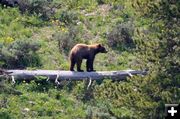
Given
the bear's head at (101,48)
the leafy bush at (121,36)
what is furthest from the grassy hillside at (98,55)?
the bear's head at (101,48)

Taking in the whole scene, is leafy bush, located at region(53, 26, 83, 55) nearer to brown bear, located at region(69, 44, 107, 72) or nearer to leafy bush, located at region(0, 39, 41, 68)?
leafy bush, located at region(0, 39, 41, 68)

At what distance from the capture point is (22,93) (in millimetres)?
17781

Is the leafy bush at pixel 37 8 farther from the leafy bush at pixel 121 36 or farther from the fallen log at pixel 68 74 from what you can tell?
the fallen log at pixel 68 74

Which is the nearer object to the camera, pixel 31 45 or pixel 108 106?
pixel 108 106

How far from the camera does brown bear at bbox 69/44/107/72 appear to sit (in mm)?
19047

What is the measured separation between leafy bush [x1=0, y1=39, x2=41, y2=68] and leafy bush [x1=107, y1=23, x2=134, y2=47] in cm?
339

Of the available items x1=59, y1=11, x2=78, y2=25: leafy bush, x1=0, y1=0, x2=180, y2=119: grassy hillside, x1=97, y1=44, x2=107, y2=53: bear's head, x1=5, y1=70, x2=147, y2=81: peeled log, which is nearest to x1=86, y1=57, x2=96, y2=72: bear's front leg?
x1=5, y1=70, x2=147, y2=81: peeled log

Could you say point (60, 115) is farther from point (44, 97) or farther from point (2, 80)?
point (2, 80)

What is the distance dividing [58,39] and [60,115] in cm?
546

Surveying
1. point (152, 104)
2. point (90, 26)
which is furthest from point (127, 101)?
point (90, 26)

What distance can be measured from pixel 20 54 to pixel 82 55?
2.24 meters

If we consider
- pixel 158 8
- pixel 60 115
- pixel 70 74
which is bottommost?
pixel 60 115

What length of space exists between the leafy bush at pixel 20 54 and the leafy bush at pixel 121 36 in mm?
3390

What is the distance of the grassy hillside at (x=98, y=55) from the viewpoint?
14828mm
